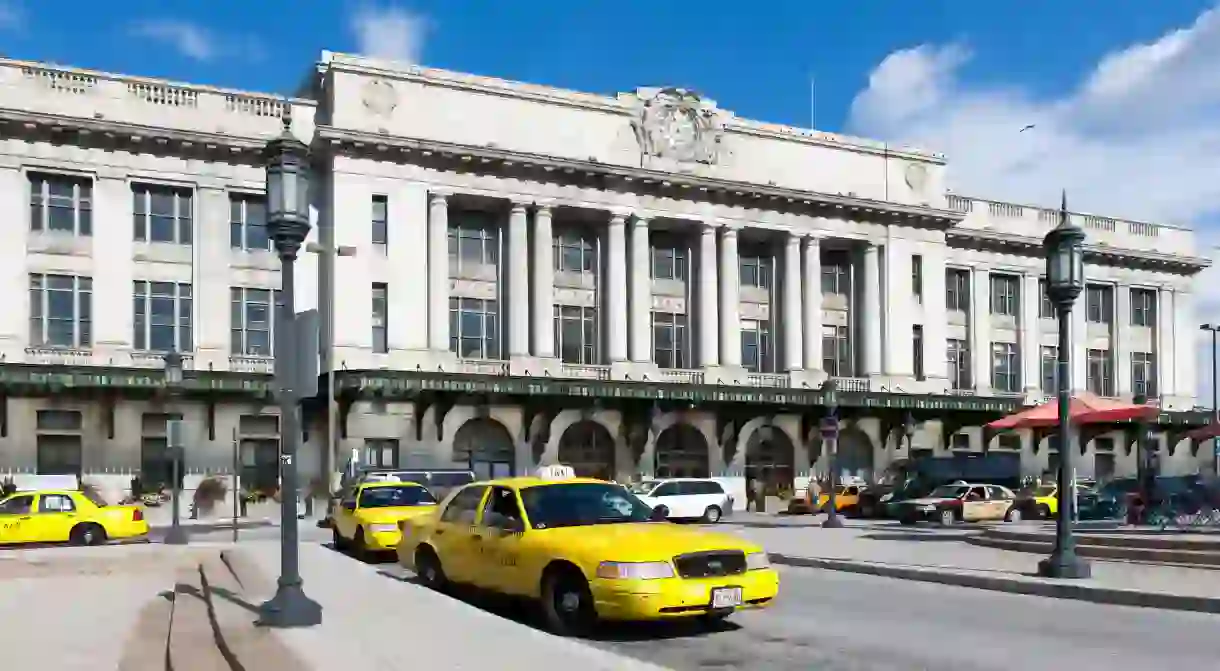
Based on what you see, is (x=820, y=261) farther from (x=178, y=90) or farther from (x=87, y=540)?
(x=87, y=540)

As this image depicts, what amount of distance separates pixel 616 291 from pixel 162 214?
60.7ft

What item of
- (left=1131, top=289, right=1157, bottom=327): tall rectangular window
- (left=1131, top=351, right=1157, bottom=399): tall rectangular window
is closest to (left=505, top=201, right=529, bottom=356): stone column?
(left=1131, top=351, right=1157, bottom=399): tall rectangular window

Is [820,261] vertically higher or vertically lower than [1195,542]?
higher

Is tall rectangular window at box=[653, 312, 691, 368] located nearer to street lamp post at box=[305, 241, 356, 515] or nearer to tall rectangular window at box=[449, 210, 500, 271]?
tall rectangular window at box=[449, 210, 500, 271]

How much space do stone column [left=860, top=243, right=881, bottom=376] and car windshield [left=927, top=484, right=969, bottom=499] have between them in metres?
19.1

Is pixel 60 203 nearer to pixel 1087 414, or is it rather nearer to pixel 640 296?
pixel 640 296

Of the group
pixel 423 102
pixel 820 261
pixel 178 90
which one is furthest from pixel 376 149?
pixel 820 261

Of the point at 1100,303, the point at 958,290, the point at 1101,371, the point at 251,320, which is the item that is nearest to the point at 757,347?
the point at 958,290

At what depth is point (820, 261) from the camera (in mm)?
60500

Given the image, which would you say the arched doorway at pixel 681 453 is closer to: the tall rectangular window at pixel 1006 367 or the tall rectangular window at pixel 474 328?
the tall rectangular window at pixel 474 328

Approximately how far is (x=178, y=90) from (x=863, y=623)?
1591 inches

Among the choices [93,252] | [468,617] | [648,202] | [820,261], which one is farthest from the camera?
[820,261]

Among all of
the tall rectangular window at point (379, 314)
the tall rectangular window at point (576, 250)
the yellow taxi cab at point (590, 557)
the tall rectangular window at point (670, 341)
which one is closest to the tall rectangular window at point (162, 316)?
the tall rectangular window at point (379, 314)

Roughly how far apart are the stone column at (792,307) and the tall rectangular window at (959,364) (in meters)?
10.9
